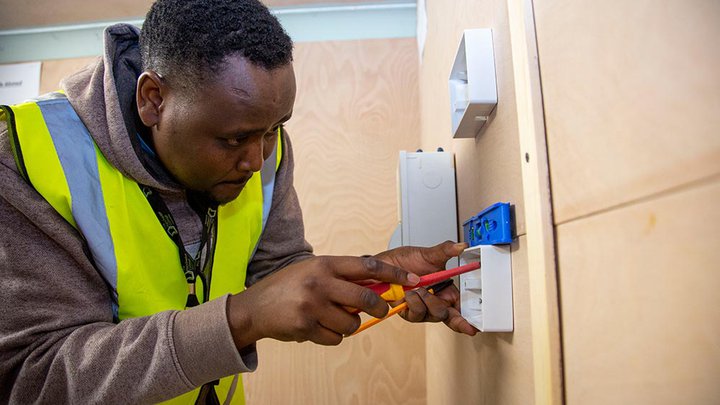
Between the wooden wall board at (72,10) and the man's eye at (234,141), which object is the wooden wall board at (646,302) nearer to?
the man's eye at (234,141)

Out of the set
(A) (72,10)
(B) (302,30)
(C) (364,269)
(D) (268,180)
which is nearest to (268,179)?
(D) (268,180)

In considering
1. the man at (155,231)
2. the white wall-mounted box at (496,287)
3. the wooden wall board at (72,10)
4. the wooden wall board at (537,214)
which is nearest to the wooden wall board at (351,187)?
the wooden wall board at (72,10)

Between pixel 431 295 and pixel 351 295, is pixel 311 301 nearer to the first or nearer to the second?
pixel 351 295

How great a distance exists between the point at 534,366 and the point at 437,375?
788 millimetres

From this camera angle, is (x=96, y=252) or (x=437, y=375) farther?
(x=437, y=375)

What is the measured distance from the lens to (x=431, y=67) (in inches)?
44.8

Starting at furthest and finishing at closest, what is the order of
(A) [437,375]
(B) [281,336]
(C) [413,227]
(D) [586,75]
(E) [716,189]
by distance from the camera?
(A) [437,375]
(C) [413,227]
(B) [281,336]
(D) [586,75]
(E) [716,189]

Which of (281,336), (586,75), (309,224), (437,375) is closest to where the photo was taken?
(586,75)

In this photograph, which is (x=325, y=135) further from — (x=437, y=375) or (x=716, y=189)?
(x=716, y=189)

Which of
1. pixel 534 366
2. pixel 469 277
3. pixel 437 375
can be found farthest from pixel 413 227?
pixel 534 366

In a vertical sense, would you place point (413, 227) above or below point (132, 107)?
below

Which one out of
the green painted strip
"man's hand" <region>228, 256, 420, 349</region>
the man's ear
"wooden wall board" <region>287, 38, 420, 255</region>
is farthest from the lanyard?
the green painted strip

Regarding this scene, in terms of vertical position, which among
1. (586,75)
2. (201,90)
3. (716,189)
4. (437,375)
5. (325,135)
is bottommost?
(437,375)

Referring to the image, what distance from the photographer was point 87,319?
1.95 feet
